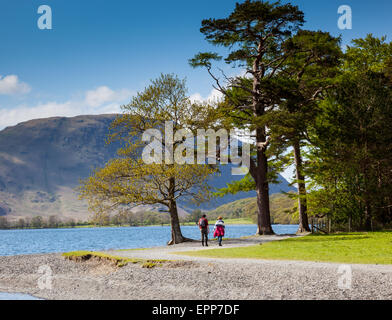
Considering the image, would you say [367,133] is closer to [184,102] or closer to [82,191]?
[184,102]

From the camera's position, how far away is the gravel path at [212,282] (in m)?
13.2

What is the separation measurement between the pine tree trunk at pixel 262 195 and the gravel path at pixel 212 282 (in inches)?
738

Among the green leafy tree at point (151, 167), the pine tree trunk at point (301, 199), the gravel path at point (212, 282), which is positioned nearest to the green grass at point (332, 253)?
the gravel path at point (212, 282)

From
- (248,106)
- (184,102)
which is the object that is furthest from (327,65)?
(184,102)

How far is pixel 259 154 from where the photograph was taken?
1526 inches

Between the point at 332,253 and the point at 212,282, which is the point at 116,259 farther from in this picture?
the point at 332,253

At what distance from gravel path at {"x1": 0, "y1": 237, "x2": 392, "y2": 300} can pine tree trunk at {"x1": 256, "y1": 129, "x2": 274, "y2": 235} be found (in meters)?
18.8

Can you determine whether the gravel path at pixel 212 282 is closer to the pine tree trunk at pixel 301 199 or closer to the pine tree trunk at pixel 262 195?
the pine tree trunk at pixel 262 195

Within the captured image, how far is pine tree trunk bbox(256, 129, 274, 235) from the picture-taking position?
124 feet

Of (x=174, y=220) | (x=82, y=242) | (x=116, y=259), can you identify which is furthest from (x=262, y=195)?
(x=82, y=242)

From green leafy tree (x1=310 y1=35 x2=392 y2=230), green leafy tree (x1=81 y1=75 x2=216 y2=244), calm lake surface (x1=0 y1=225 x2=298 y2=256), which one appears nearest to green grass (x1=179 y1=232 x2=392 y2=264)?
green leafy tree (x1=310 y1=35 x2=392 y2=230)

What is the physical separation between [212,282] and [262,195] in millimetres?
23318
